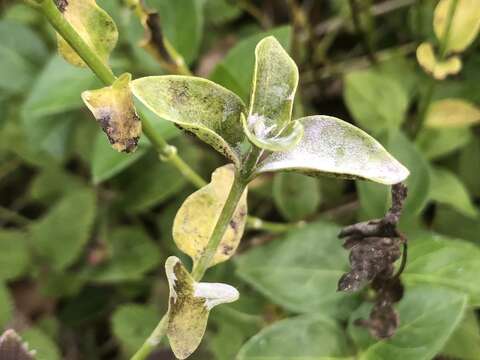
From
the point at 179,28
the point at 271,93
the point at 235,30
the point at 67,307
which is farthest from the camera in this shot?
the point at 235,30

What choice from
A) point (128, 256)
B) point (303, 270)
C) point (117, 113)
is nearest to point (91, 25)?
point (117, 113)

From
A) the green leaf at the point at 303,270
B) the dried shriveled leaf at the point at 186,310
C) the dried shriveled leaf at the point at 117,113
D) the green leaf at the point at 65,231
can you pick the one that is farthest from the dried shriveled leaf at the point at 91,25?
the green leaf at the point at 65,231

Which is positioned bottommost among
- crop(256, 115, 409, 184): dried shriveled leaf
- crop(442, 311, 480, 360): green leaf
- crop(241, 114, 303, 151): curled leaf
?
crop(442, 311, 480, 360): green leaf

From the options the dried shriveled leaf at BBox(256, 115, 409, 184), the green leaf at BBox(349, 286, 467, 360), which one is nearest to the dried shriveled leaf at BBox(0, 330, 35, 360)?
the dried shriveled leaf at BBox(256, 115, 409, 184)

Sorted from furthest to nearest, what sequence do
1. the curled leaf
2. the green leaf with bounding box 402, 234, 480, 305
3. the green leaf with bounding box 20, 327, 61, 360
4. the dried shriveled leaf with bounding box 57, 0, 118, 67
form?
the green leaf with bounding box 20, 327, 61, 360, the green leaf with bounding box 402, 234, 480, 305, the dried shriveled leaf with bounding box 57, 0, 118, 67, the curled leaf

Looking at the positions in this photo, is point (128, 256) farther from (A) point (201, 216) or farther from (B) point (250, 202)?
(A) point (201, 216)

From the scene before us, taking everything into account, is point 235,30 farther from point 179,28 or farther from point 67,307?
point 67,307

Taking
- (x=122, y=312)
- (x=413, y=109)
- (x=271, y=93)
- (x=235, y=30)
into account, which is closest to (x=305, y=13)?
(x=235, y=30)

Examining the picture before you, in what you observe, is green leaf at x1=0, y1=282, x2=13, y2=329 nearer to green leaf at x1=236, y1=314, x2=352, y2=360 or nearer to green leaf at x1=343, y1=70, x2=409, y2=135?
green leaf at x1=236, y1=314, x2=352, y2=360
